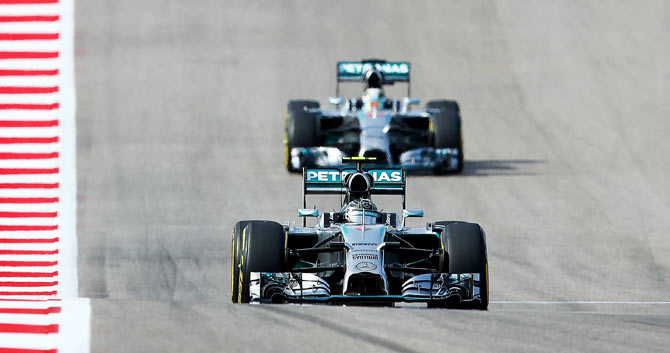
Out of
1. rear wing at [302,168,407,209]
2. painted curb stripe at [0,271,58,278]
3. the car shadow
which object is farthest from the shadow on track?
painted curb stripe at [0,271,58,278]

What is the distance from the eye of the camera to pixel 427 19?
32.8 metres

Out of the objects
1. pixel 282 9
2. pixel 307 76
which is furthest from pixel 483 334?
pixel 282 9

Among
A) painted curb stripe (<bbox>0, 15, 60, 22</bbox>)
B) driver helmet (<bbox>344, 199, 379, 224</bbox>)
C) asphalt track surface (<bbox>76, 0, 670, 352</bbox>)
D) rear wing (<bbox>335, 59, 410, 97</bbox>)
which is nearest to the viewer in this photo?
asphalt track surface (<bbox>76, 0, 670, 352</bbox>)

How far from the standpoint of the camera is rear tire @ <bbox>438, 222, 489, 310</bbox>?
515 inches

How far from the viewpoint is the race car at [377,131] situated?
21812 millimetres

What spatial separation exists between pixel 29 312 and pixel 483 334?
313 centimetres

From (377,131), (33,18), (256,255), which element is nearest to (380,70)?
(377,131)

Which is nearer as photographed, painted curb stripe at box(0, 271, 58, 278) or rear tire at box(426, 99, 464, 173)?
painted curb stripe at box(0, 271, 58, 278)

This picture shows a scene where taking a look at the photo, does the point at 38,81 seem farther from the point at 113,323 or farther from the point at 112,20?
the point at 112,20

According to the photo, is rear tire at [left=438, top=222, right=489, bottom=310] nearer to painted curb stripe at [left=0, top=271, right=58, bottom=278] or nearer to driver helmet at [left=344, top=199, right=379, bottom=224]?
driver helmet at [left=344, top=199, right=379, bottom=224]

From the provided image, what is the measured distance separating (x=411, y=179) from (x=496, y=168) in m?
1.73

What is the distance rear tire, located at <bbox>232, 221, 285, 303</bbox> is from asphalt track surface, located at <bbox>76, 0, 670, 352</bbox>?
1192 mm

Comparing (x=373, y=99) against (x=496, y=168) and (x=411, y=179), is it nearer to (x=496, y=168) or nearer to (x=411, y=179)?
(x=411, y=179)

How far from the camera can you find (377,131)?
21.7 metres
